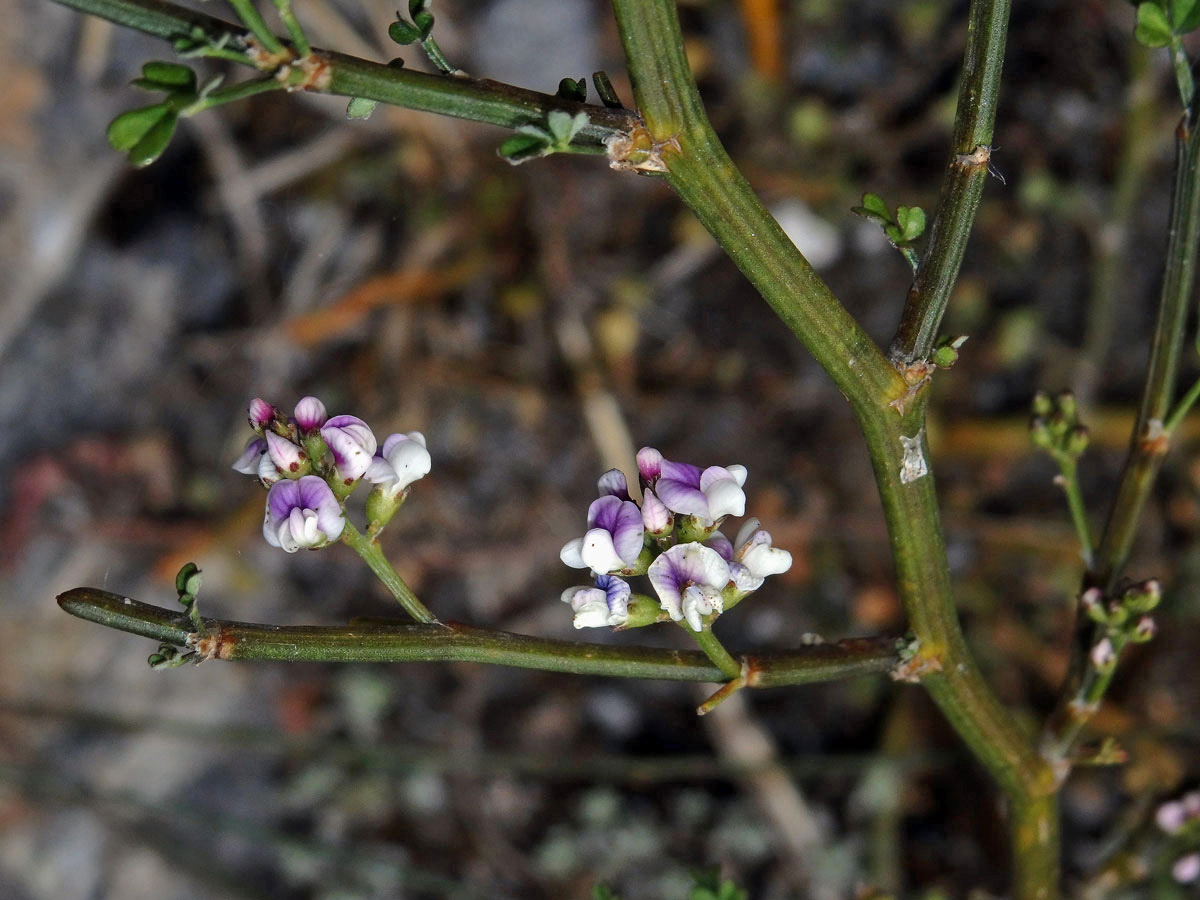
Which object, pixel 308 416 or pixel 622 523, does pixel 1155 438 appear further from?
pixel 308 416

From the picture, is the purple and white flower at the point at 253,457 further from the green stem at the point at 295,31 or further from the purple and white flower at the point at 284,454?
the green stem at the point at 295,31

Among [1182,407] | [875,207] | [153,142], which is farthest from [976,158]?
[153,142]

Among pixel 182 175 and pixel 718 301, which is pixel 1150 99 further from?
pixel 182 175

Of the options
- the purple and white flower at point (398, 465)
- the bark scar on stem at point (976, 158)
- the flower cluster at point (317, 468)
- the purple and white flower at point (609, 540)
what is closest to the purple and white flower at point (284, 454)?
the flower cluster at point (317, 468)

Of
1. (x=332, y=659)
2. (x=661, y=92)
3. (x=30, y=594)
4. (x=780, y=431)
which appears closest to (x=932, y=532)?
(x=661, y=92)

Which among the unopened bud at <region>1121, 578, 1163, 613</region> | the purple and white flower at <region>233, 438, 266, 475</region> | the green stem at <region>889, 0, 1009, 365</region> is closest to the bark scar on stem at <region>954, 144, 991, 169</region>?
the green stem at <region>889, 0, 1009, 365</region>

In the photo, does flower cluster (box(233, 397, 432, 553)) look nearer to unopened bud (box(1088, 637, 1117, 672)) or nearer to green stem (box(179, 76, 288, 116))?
green stem (box(179, 76, 288, 116))
